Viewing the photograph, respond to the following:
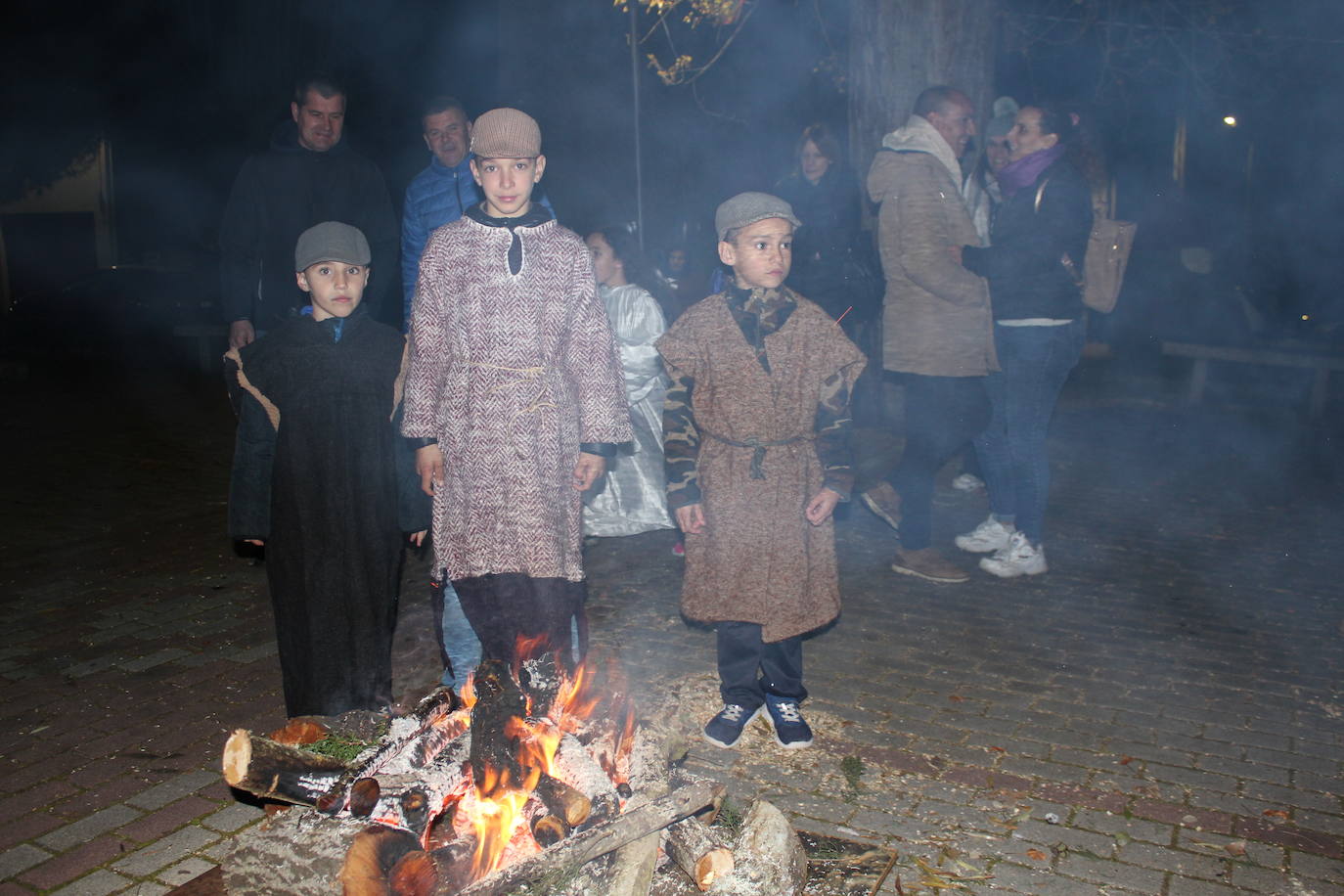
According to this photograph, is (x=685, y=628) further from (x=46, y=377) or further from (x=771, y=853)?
(x=46, y=377)

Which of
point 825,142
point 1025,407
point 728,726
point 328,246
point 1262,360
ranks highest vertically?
point 825,142

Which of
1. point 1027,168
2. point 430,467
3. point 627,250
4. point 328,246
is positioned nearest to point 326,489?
point 430,467

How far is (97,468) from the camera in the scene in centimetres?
891

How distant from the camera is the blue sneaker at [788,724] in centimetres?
413

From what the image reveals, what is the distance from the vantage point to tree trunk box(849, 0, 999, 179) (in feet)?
25.7

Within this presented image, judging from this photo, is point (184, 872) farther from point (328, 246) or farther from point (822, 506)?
point (822, 506)

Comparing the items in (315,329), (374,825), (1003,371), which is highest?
(315,329)

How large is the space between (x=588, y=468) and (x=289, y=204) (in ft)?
7.45

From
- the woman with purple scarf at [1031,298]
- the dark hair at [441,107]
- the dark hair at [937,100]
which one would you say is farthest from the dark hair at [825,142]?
the dark hair at [441,107]

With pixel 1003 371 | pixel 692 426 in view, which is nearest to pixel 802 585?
pixel 692 426

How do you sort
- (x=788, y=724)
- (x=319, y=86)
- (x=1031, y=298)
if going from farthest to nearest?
(x=1031, y=298) < (x=319, y=86) < (x=788, y=724)

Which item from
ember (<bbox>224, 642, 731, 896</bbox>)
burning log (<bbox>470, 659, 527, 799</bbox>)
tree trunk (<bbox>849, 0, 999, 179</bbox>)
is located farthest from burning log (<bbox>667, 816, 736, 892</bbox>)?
tree trunk (<bbox>849, 0, 999, 179</bbox>)

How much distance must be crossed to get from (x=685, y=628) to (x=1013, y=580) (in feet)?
6.18

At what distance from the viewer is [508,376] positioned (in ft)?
12.0
